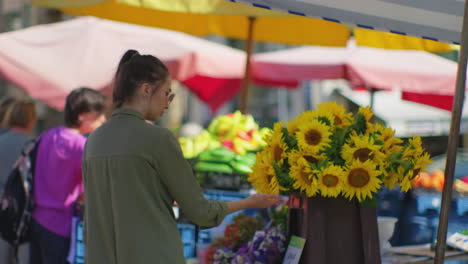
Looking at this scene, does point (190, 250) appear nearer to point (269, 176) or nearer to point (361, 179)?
point (269, 176)

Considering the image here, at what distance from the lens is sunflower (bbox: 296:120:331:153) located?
287 cm

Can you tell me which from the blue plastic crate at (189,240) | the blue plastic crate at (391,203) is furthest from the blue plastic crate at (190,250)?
the blue plastic crate at (391,203)

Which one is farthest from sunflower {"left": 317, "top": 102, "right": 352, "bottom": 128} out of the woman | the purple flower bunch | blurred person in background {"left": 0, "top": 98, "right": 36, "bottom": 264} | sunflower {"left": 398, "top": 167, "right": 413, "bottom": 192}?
blurred person in background {"left": 0, "top": 98, "right": 36, "bottom": 264}

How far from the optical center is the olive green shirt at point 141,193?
2.39 metres

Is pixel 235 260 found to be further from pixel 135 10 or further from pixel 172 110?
pixel 172 110

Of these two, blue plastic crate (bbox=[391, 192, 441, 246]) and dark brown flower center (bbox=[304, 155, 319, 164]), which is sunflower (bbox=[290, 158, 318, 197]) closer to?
dark brown flower center (bbox=[304, 155, 319, 164])

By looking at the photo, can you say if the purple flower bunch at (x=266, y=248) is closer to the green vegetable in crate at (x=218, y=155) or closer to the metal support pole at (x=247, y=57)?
the green vegetable in crate at (x=218, y=155)

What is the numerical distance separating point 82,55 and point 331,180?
4.38 m

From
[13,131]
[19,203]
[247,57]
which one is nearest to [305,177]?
[19,203]

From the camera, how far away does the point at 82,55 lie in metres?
6.65

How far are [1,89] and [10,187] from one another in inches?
677

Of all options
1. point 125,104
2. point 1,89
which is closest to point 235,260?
point 125,104

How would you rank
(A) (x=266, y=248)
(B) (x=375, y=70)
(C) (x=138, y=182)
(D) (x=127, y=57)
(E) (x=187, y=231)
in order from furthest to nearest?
(B) (x=375, y=70) < (E) (x=187, y=231) < (A) (x=266, y=248) < (D) (x=127, y=57) < (C) (x=138, y=182)

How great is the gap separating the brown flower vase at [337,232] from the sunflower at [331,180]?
13 centimetres
